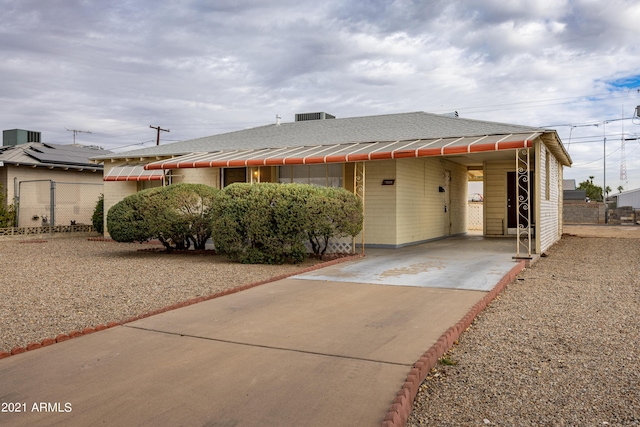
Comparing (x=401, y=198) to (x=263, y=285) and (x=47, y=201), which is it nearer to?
(x=263, y=285)

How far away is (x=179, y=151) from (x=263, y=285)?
9.61 metres

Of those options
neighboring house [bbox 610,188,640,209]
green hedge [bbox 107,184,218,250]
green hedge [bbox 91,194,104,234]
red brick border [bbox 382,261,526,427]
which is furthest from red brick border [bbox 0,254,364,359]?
neighboring house [bbox 610,188,640,209]

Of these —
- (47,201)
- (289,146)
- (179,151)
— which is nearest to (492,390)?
(289,146)

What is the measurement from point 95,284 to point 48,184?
14.4 meters

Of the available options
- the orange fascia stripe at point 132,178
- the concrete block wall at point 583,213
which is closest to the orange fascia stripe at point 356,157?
the orange fascia stripe at point 132,178

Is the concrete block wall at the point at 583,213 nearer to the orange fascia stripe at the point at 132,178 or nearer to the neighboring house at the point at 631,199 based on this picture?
the neighboring house at the point at 631,199

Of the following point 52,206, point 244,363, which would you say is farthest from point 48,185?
point 244,363

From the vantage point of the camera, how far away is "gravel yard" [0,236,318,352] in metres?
5.26

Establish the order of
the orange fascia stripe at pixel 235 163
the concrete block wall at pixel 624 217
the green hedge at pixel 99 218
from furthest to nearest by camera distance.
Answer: the concrete block wall at pixel 624 217 → the green hedge at pixel 99 218 → the orange fascia stripe at pixel 235 163

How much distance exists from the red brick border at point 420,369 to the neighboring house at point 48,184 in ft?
53.9

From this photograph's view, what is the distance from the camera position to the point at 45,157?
65.7 feet

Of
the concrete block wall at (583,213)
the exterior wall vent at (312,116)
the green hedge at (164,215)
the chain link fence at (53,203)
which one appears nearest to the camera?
the green hedge at (164,215)

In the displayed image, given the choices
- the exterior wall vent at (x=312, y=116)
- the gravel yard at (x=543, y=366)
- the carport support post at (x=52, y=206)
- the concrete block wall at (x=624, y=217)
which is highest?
the exterior wall vent at (x=312, y=116)

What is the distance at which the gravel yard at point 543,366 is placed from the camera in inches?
117
